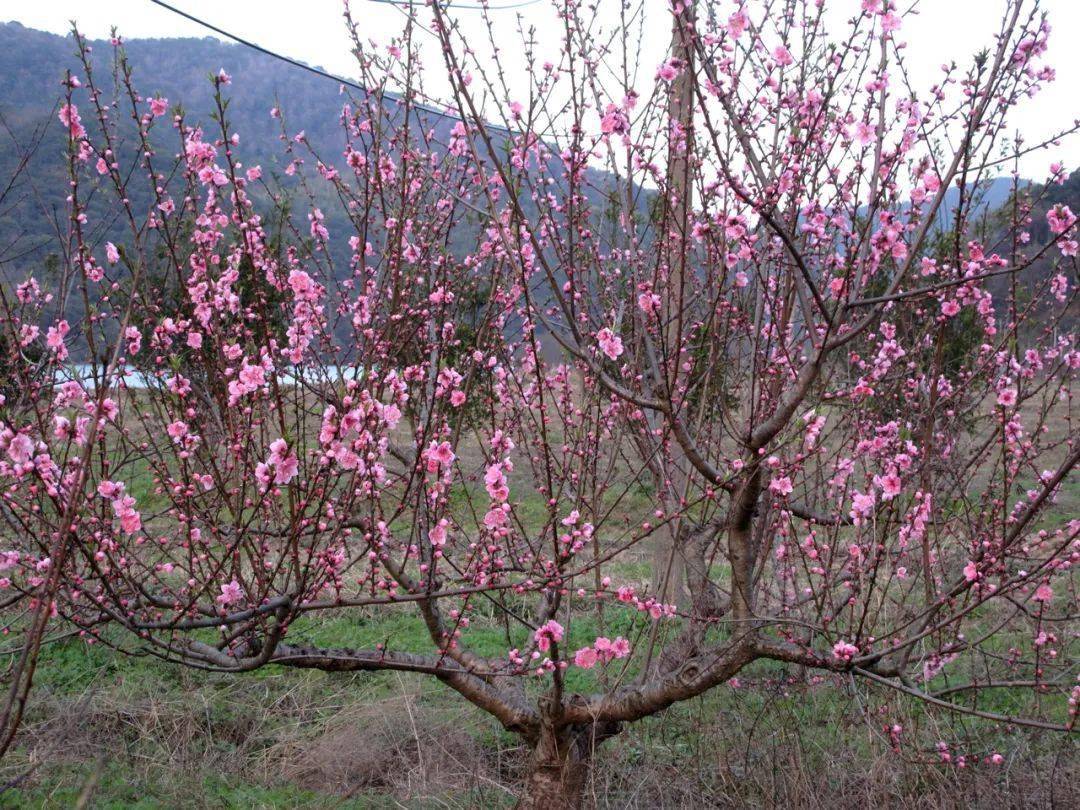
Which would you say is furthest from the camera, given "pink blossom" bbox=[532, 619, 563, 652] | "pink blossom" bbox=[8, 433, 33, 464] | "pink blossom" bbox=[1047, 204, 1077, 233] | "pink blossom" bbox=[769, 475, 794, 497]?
"pink blossom" bbox=[769, 475, 794, 497]

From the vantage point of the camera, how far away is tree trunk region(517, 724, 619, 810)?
10.9ft

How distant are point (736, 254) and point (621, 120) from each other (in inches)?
24.3

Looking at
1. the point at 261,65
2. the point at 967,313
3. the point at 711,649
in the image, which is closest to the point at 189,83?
the point at 261,65

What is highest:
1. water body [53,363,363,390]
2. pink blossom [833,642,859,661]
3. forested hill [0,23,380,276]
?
forested hill [0,23,380,276]

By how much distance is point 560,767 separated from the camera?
3.34 m

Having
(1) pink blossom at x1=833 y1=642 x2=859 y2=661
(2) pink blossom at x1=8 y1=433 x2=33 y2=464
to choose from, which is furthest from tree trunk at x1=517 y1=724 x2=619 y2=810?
(2) pink blossom at x1=8 y1=433 x2=33 y2=464

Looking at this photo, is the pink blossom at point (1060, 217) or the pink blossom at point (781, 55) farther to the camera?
the pink blossom at point (781, 55)

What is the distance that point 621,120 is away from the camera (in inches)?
109

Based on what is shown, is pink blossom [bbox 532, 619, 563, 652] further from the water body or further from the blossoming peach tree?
the water body

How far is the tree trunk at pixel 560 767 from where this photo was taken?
3.33 metres

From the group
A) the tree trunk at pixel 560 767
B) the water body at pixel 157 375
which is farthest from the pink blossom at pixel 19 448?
the tree trunk at pixel 560 767

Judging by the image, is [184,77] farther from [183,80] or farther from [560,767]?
[560,767]

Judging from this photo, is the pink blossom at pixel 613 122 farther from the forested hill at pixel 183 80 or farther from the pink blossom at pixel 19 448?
the forested hill at pixel 183 80

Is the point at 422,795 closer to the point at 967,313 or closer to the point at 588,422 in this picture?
the point at 588,422
